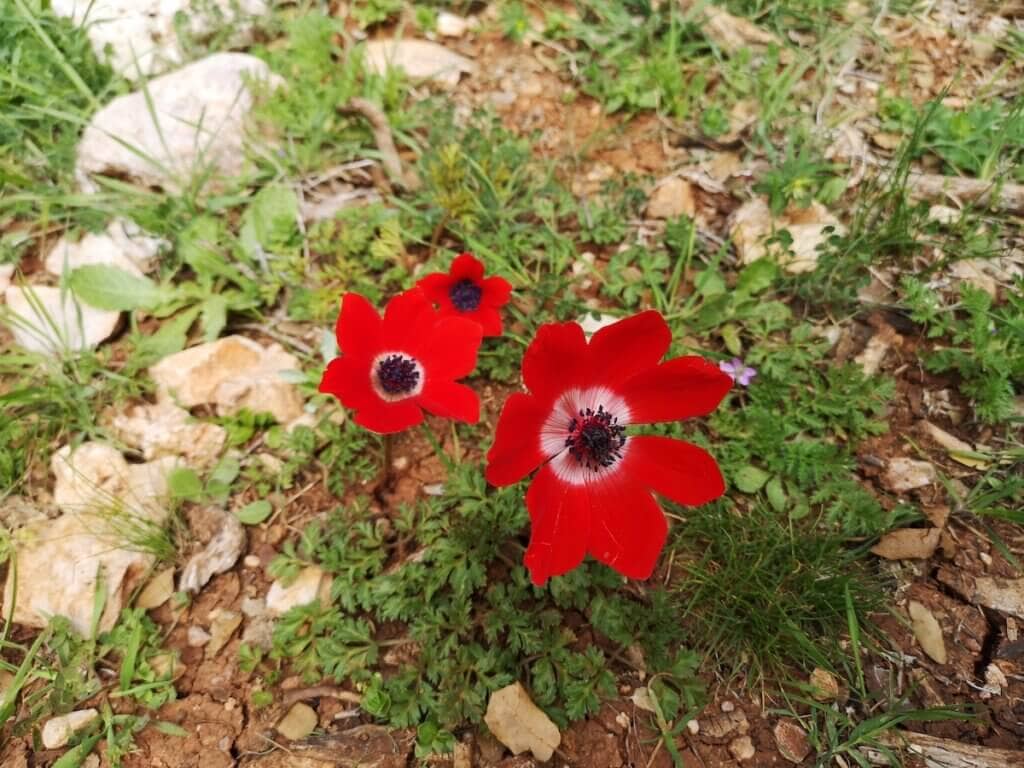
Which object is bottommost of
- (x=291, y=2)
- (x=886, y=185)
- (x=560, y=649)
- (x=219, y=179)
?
(x=560, y=649)

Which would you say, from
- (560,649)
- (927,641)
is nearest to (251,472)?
(560,649)

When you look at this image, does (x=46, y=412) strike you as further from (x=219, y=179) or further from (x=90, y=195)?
(x=219, y=179)

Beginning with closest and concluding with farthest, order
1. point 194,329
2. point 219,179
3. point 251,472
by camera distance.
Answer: point 251,472 < point 194,329 < point 219,179

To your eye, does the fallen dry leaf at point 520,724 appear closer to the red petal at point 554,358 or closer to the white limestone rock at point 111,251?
the red petal at point 554,358

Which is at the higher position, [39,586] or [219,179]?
[219,179]

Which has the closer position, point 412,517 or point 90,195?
point 412,517

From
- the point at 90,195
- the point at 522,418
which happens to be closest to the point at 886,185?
the point at 522,418

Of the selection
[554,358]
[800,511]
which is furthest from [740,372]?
[554,358]

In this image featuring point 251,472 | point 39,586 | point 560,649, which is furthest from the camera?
point 251,472

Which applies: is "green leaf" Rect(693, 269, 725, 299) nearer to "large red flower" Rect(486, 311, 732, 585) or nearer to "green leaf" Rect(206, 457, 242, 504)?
"large red flower" Rect(486, 311, 732, 585)
